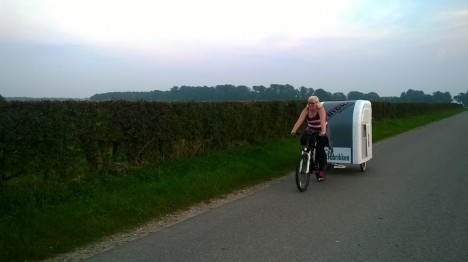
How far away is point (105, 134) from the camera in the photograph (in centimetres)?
891

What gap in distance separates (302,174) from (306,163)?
0.88ft

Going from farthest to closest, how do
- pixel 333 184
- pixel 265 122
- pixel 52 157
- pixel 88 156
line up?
1. pixel 265 122
2. pixel 333 184
3. pixel 88 156
4. pixel 52 157

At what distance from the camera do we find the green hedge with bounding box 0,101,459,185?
7.24m

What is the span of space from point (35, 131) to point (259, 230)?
4.14m

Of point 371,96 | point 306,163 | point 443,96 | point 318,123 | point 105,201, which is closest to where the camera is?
point 105,201

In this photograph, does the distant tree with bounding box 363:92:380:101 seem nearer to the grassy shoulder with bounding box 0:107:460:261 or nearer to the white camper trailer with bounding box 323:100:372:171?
the white camper trailer with bounding box 323:100:372:171

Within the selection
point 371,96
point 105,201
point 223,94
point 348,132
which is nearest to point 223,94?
point 223,94

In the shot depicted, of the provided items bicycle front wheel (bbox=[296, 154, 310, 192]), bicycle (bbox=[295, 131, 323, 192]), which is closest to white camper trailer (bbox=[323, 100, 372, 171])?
bicycle (bbox=[295, 131, 323, 192])

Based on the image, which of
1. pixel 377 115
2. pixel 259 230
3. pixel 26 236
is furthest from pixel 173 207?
pixel 377 115

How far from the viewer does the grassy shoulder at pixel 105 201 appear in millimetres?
5607

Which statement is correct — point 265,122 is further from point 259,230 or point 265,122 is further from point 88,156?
point 259,230

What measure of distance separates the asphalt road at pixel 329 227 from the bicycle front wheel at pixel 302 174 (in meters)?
0.15

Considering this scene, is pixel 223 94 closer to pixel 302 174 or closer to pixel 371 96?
pixel 302 174

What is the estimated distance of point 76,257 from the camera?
514 centimetres
